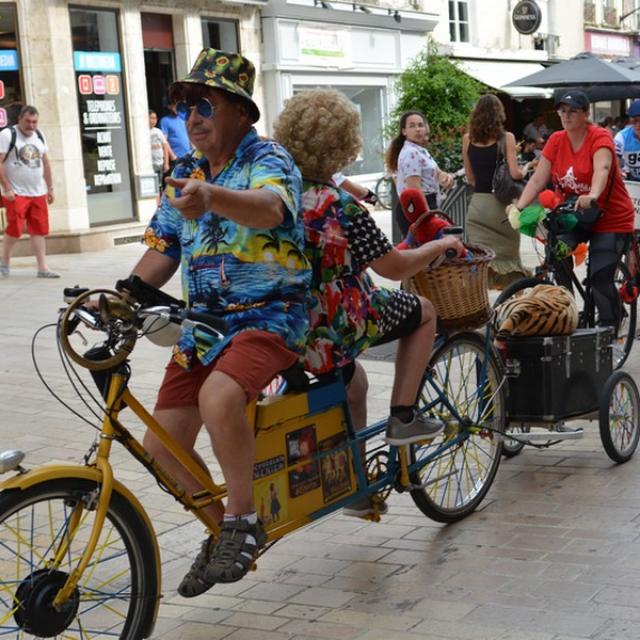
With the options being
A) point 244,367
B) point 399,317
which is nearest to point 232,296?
point 244,367

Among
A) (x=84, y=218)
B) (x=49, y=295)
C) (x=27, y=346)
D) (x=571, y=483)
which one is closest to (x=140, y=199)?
(x=84, y=218)

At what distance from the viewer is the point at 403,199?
4.61 metres

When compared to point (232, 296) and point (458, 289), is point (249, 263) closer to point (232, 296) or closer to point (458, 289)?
point (232, 296)

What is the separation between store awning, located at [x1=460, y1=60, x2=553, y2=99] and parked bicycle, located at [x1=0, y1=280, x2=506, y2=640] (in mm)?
24485

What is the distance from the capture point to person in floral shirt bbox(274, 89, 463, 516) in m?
4.11

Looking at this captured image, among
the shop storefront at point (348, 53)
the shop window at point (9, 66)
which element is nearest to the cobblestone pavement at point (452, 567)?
the shop window at point (9, 66)

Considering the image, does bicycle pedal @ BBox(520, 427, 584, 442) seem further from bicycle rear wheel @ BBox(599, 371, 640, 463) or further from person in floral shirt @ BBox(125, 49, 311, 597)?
person in floral shirt @ BBox(125, 49, 311, 597)

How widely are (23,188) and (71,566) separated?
10.2m

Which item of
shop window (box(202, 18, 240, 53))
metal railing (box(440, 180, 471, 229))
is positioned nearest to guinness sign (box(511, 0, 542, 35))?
shop window (box(202, 18, 240, 53))

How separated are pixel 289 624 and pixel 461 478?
4.54 feet

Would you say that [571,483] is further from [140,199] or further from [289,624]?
[140,199]

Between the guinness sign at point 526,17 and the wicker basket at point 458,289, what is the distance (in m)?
27.4

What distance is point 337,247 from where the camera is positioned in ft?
13.6

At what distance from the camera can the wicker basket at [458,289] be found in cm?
472
